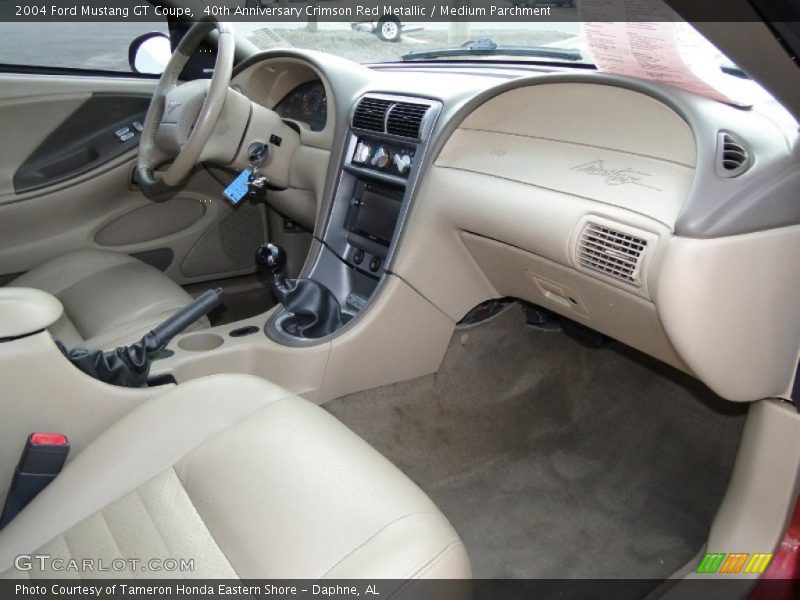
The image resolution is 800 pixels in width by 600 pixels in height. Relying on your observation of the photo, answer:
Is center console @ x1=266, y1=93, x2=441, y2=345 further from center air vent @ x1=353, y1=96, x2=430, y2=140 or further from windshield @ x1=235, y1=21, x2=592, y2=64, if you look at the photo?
windshield @ x1=235, y1=21, x2=592, y2=64

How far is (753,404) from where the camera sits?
1.46 metres

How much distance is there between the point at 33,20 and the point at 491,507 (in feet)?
8.10

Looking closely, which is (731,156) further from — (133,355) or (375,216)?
(133,355)

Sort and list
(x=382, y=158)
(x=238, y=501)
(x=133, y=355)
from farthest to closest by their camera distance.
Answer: (x=382, y=158)
(x=133, y=355)
(x=238, y=501)

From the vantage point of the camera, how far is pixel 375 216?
2.05 metres

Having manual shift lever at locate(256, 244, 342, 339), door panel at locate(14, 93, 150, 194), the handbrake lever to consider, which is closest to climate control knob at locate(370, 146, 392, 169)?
manual shift lever at locate(256, 244, 342, 339)

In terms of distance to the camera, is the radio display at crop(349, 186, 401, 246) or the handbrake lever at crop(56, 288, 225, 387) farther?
the radio display at crop(349, 186, 401, 246)

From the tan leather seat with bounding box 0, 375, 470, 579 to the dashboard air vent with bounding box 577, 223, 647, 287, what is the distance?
0.57m

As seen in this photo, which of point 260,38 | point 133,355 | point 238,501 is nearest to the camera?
point 238,501

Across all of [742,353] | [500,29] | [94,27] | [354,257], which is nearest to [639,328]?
[742,353]

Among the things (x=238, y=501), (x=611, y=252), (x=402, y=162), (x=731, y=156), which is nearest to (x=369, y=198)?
(x=402, y=162)

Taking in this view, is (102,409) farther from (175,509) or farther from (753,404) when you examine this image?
(753,404)

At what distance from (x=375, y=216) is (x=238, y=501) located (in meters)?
1.12

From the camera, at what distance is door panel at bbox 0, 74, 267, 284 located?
2.58 m
